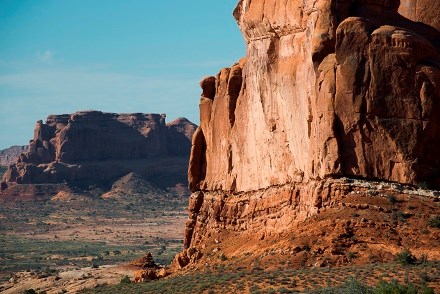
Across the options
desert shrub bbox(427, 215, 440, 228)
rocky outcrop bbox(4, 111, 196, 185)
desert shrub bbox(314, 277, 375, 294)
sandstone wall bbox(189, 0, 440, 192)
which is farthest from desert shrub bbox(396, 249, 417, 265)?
rocky outcrop bbox(4, 111, 196, 185)

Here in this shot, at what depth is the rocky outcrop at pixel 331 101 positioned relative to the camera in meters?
45.6

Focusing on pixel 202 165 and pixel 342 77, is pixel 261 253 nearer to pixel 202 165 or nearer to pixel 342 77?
pixel 342 77

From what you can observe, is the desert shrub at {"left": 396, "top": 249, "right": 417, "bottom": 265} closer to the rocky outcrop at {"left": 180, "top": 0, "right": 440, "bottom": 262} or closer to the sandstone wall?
the rocky outcrop at {"left": 180, "top": 0, "right": 440, "bottom": 262}

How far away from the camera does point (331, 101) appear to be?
1800 inches

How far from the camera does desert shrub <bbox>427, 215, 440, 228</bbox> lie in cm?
4356

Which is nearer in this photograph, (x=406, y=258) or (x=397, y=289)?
(x=397, y=289)

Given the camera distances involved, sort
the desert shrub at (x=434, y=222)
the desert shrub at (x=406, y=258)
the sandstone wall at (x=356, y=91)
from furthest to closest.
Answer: the sandstone wall at (x=356, y=91), the desert shrub at (x=434, y=222), the desert shrub at (x=406, y=258)

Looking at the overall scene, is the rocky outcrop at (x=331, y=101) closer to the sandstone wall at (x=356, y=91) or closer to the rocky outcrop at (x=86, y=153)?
the sandstone wall at (x=356, y=91)

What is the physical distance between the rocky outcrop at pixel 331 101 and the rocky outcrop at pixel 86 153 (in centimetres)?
13539

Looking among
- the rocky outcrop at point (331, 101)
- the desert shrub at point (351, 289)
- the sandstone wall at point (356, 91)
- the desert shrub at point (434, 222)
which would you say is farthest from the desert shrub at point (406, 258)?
the sandstone wall at point (356, 91)

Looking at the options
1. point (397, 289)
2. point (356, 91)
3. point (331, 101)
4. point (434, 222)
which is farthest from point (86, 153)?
point (397, 289)

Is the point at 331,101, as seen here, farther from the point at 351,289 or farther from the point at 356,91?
the point at 351,289

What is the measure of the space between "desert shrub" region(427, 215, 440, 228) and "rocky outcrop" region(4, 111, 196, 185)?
14594 cm

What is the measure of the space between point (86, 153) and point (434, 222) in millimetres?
150159
